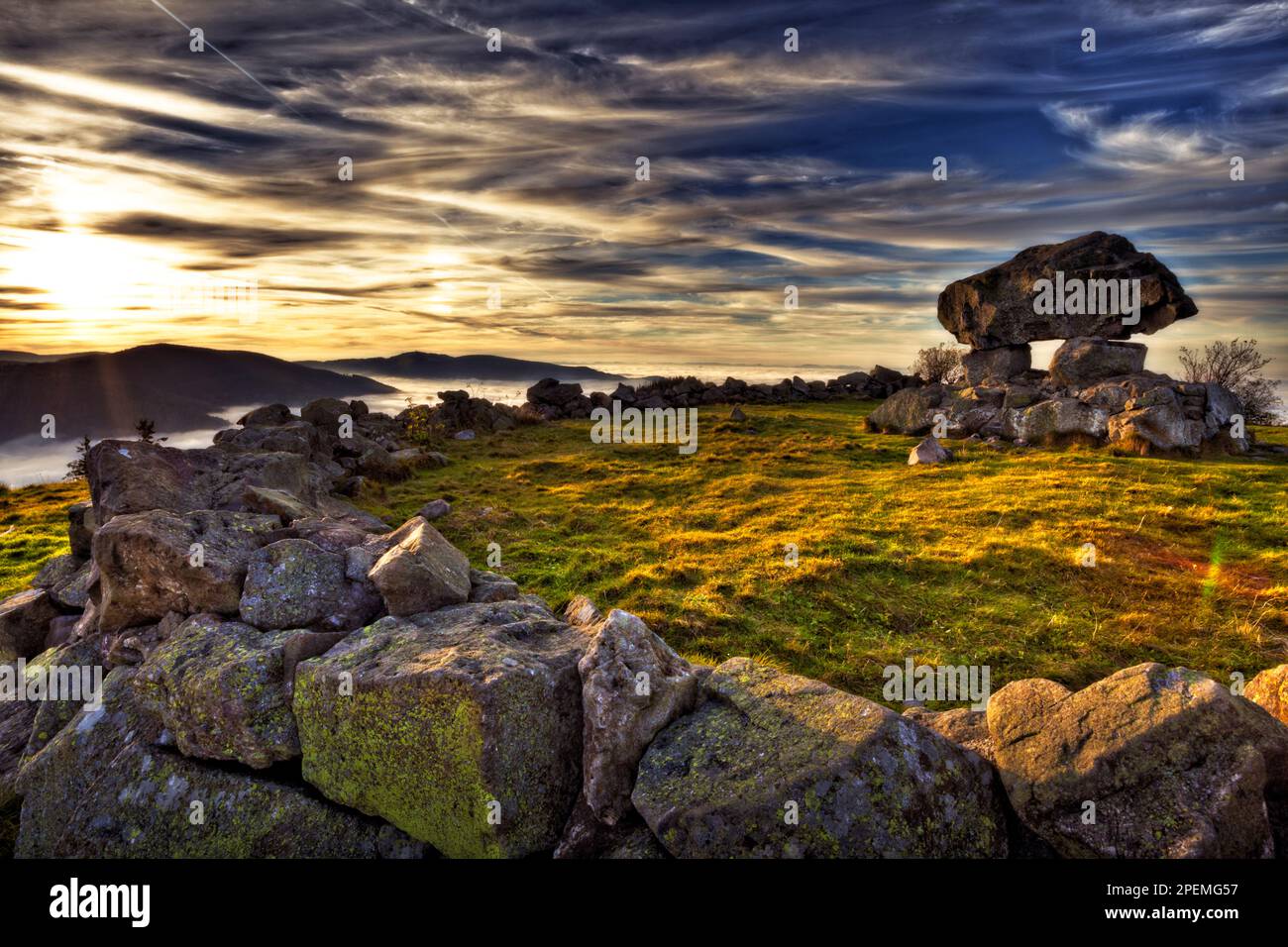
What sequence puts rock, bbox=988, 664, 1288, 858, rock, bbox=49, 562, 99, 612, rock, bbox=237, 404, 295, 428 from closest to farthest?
1. rock, bbox=988, 664, 1288, 858
2. rock, bbox=49, 562, 99, 612
3. rock, bbox=237, 404, 295, 428

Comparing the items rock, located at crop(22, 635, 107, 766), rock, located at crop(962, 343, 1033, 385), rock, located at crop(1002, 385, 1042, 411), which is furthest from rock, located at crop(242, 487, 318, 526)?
rock, located at crop(962, 343, 1033, 385)

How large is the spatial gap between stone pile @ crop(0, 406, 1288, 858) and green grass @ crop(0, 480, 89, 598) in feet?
26.5

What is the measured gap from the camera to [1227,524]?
17.5 meters

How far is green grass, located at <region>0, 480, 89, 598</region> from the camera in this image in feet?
59.0

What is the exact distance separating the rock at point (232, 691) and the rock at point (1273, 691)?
9151mm

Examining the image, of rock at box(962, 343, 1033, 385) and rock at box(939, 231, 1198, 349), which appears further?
rock at box(962, 343, 1033, 385)

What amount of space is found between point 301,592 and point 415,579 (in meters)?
1.35

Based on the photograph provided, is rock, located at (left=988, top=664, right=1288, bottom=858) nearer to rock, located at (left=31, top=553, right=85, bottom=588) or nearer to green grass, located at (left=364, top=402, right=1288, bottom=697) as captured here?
green grass, located at (left=364, top=402, right=1288, bottom=697)

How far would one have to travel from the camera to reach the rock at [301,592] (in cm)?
725

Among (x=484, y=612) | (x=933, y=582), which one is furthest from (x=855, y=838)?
(x=933, y=582)

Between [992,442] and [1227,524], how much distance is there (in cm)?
1294

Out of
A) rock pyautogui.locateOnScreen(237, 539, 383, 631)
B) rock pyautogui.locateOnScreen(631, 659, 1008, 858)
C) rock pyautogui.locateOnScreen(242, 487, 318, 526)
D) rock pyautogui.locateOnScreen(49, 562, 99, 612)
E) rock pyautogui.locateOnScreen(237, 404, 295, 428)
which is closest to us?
rock pyautogui.locateOnScreen(631, 659, 1008, 858)

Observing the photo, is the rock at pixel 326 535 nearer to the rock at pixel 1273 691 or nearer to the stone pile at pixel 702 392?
the rock at pixel 1273 691
